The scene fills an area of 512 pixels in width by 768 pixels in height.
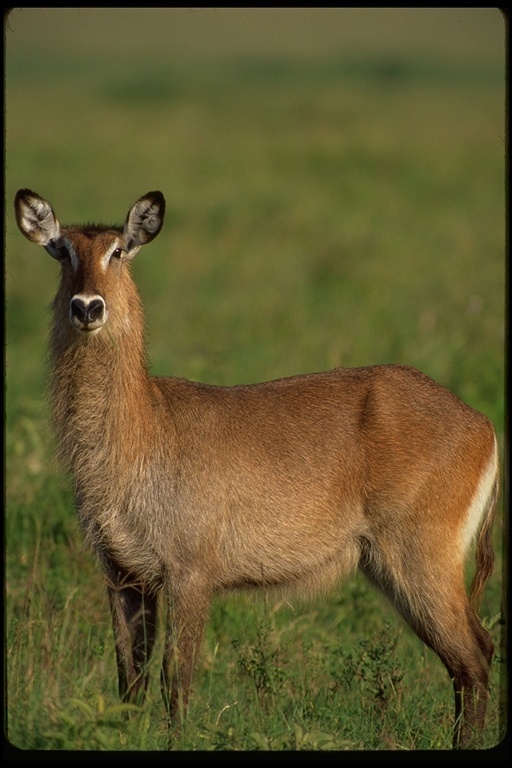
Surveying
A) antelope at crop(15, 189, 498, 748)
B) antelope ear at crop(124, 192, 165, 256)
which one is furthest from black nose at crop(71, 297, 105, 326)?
antelope ear at crop(124, 192, 165, 256)

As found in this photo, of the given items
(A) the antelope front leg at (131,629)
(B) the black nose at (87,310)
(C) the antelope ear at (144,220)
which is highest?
(C) the antelope ear at (144,220)

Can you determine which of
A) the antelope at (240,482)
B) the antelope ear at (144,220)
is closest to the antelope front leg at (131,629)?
the antelope at (240,482)

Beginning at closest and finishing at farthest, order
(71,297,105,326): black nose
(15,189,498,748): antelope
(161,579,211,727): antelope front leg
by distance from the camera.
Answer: (71,297,105,326): black nose, (161,579,211,727): antelope front leg, (15,189,498,748): antelope

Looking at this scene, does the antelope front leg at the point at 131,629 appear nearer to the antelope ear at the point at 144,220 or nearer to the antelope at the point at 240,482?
the antelope at the point at 240,482

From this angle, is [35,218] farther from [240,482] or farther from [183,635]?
[183,635]

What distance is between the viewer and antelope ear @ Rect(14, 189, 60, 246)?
458 cm

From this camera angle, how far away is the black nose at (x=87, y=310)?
14.0 ft

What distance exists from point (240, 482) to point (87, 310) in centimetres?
94

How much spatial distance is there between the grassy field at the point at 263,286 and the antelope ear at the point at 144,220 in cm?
76

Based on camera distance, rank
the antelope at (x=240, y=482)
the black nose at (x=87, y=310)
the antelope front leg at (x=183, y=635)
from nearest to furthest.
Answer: the black nose at (x=87, y=310)
the antelope front leg at (x=183, y=635)
the antelope at (x=240, y=482)

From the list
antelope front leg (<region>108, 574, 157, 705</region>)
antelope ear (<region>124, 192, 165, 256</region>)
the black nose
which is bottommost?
antelope front leg (<region>108, 574, 157, 705</region>)

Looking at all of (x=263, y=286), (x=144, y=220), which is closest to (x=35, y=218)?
(x=144, y=220)

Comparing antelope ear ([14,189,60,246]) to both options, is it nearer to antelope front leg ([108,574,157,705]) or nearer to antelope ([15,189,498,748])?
antelope ([15,189,498,748])

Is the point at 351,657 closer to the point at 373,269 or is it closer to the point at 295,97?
the point at 373,269
